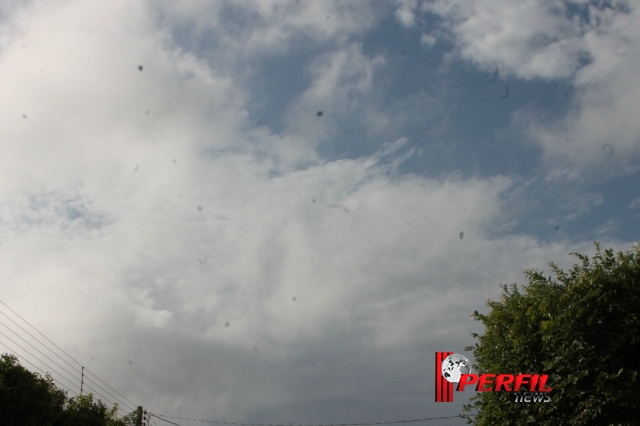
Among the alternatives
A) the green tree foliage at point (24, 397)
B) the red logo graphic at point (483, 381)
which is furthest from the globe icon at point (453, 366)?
the green tree foliage at point (24, 397)

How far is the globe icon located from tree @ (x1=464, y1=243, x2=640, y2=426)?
385 centimetres

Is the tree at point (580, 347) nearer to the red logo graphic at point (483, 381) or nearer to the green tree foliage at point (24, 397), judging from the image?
the red logo graphic at point (483, 381)

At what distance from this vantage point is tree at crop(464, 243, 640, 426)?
18.3 m

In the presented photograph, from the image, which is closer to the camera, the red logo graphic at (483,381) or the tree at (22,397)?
the red logo graphic at (483,381)

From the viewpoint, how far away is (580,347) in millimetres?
18844

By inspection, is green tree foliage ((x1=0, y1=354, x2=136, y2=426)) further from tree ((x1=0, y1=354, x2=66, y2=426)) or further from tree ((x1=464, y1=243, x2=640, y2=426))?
tree ((x1=464, y1=243, x2=640, y2=426))

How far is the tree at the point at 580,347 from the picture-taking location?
60.1 ft

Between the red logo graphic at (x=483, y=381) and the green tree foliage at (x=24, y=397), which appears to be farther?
the green tree foliage at (x=24, y=397)

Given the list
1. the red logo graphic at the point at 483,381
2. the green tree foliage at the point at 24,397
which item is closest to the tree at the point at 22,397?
the green tree foliage at the point at 24,397

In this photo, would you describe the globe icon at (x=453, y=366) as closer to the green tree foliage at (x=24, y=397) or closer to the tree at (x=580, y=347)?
the tree at (x=580, y=347)

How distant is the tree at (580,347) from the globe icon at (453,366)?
12.6 ft

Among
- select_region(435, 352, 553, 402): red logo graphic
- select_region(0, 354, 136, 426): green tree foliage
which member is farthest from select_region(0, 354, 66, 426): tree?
select_region(435, 352, 553, 402): red logo graphic

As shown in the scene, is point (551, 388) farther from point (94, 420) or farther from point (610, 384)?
point (94, 420)

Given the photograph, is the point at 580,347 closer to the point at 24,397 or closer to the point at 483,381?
the point at 483,381
